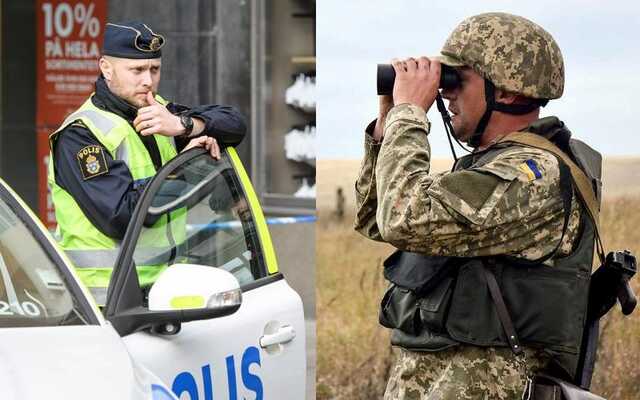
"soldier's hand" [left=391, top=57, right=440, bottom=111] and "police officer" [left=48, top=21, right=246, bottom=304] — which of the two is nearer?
"soldier's hand" [left=391, top=57, right=440, bottom=111]

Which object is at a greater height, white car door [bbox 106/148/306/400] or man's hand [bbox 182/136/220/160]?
man's hand [bbox 182/136/220/160]

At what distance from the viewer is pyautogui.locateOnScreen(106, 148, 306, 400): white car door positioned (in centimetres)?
372

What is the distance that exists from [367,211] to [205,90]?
622cm

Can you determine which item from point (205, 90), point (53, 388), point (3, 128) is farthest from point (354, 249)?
point (3, 128)

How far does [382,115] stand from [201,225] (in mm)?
826

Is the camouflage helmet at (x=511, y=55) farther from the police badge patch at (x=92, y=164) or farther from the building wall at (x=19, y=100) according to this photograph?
the building wall at (x=19, y=100)

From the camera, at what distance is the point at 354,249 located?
6043 millimetres

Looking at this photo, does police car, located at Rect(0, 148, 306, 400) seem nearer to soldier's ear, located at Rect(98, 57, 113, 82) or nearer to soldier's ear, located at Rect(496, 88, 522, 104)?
soldier's ear, located at Rect(98, 57, 113, 82)

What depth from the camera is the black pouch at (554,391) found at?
337 cm

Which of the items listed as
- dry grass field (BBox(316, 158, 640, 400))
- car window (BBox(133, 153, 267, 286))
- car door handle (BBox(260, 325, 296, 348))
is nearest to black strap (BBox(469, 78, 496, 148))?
car window (BBox(133, 153, 267, 286))

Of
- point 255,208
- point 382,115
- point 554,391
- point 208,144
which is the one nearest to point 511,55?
point 382,115

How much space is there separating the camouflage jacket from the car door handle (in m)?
0.97

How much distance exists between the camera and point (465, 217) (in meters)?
3.25

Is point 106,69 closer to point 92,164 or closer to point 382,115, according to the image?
point 92,164
